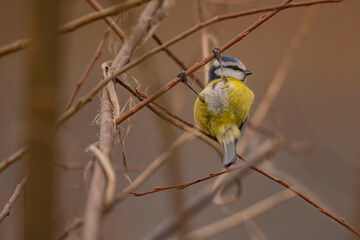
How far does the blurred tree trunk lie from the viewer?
14.0 inches

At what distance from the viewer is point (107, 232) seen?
971 millimetres

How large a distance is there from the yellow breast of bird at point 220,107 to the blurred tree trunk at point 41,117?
3.20ft

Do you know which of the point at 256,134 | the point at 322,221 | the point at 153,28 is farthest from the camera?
the point at 322,221

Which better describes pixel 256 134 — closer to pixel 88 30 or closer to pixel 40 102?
pixel 88 30

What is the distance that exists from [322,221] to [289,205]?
0.66ft

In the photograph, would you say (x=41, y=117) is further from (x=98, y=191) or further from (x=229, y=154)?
(x=229, y=154)

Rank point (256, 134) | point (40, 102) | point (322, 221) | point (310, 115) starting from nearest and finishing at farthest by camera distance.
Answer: point (40, 102) < point (256, 134) < point (322, 221) < point (310, 115)

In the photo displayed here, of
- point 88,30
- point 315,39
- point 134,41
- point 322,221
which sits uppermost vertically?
point 88,30

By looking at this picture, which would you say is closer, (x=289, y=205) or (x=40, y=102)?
(x=40, y=102)

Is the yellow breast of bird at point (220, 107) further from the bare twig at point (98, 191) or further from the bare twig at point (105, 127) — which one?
the bare twig at point (98, 191)

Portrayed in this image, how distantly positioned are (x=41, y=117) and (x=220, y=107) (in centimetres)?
101

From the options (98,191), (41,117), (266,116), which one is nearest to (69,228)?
(98,191)

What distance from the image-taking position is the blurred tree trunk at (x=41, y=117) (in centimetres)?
35

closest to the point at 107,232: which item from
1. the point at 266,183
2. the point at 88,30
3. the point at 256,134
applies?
the point at 256,134
